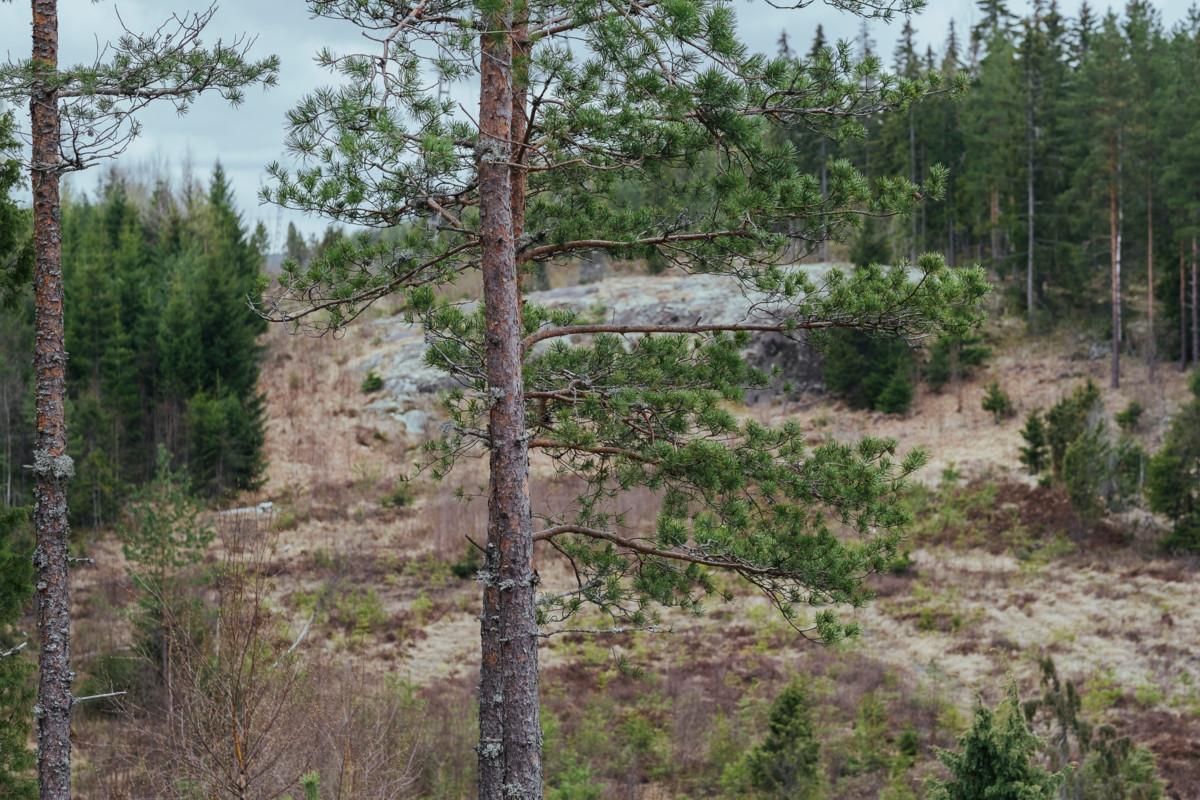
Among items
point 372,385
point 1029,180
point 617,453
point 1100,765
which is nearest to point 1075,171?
point 1029,180

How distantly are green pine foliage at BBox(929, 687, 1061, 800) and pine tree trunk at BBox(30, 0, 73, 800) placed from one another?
5598 mm

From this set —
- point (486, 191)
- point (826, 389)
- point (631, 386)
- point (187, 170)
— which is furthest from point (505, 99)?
point (187, 170)

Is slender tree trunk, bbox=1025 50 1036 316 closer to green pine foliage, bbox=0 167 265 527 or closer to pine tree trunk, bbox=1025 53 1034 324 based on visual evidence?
pine tree trunk, bbox=1025 53 1034 324

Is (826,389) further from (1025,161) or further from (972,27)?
(972,27)

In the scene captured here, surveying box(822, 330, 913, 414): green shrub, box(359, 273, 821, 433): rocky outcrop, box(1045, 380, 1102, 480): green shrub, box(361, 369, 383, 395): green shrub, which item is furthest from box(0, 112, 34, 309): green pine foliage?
box(361, 369, 383, 395): green shrub

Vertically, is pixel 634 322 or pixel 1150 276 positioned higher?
pixel 1150 276

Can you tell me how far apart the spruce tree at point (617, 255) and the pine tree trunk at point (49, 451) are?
1367mm

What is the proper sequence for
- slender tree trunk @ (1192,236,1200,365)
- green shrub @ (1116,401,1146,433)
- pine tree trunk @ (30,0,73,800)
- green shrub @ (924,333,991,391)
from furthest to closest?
1. green shrub @ (924,333,991,391)
2. slender tree trunk @ (1192,236,1200,365)
3. green shrub @ (1116,401,1146,433)
4. pine tree trunk @ (30,0,73,800)

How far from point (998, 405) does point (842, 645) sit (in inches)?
915

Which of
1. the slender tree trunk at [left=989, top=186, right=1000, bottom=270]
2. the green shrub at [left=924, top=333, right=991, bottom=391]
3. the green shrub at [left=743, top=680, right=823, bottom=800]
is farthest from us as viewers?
the slender tree trunk at [left=989, top=186, right=1000, bottom=270]

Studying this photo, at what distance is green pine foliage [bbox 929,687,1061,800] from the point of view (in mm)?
6547

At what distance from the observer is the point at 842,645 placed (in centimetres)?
700

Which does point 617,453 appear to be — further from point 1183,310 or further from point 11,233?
point 1183,310

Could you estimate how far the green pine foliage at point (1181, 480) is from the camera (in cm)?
1952
